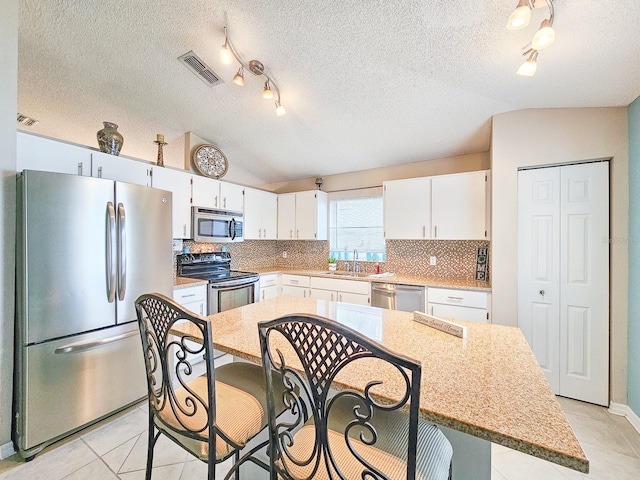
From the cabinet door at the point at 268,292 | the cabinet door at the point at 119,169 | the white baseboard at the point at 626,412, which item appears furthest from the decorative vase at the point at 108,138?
the white baseboard at the point at 626,412

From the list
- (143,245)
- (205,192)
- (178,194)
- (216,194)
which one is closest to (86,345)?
(143,245)

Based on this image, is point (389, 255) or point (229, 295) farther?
point (389, 255)

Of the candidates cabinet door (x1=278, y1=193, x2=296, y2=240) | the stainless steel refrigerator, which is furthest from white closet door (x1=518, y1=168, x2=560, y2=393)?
the stainless steel refrigerator

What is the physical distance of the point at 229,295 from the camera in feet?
10.8

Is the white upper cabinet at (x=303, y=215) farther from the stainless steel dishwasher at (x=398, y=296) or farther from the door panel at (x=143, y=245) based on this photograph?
the door panel at (x=143, y=245)

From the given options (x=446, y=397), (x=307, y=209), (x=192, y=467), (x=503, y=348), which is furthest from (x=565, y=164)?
(x=192, y=467)

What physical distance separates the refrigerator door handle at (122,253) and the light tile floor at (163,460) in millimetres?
975

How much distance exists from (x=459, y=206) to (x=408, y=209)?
57cm

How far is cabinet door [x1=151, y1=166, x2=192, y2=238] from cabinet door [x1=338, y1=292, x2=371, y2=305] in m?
2.04

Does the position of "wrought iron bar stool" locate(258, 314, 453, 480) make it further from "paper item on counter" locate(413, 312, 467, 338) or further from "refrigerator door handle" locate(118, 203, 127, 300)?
"refrigerator door handle" locate(118, 203, 127, 300)

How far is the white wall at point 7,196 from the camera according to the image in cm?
171

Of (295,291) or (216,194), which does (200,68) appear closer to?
(216,194)

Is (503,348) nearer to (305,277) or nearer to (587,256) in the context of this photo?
(587,256)

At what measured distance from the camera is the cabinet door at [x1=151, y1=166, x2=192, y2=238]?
2.98m
